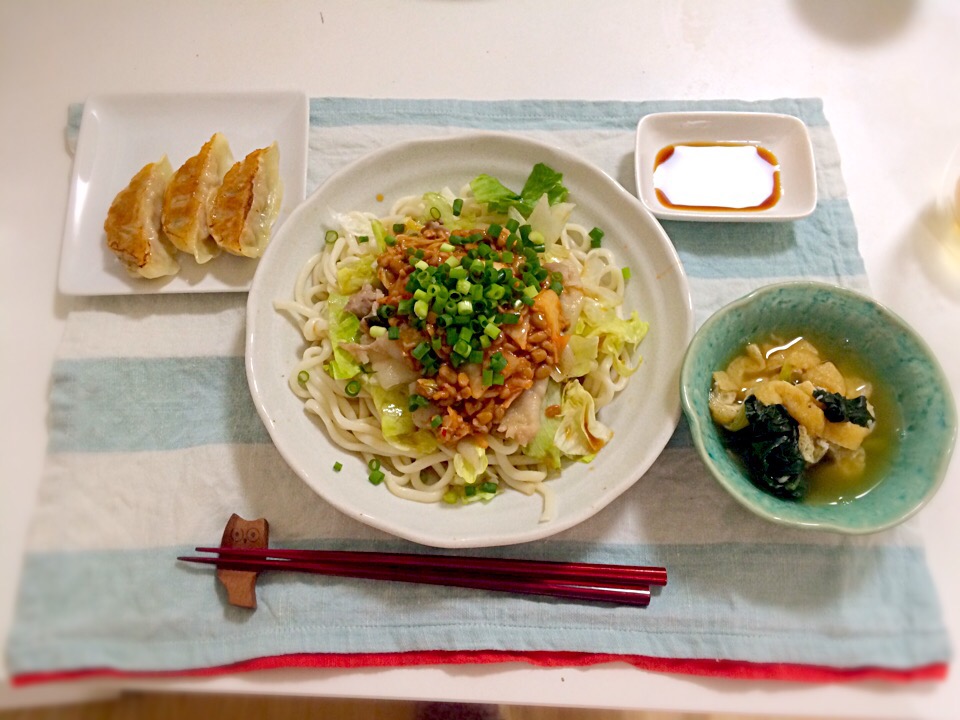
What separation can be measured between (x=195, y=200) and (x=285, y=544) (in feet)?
5.79

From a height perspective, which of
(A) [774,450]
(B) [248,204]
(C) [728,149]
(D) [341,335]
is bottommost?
(A) [774,450]

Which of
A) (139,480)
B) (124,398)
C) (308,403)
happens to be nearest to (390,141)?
(308,403)

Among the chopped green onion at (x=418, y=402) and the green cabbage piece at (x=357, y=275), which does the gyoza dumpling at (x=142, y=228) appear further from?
the chopped green onion at (x=418, y=402)

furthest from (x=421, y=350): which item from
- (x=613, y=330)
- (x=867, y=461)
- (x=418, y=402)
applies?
(x=867, y=461)

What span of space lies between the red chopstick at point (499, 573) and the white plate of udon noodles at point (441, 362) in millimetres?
182

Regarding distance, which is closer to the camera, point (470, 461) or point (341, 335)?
point (470, 461)

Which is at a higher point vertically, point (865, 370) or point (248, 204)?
point (248, 204)

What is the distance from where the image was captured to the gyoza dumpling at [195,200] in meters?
2.98

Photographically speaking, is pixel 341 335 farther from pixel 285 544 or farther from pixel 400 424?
pixel 285 544

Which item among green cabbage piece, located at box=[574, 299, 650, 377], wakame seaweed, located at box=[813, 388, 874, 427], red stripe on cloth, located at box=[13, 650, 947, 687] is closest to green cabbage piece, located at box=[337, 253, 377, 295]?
green cabbage piece, located at box=[574, 299, 650, 377]

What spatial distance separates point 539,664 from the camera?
2.39 meters

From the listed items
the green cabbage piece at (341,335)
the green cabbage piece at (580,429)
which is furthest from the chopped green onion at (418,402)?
the green cabbage piece at (580,429)

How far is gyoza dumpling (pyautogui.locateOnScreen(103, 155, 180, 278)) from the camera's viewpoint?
2920 mm

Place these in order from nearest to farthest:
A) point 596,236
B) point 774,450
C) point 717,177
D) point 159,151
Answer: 1. point 774,450
2. point 596,236
3. point 717,177
4. point 159,151
